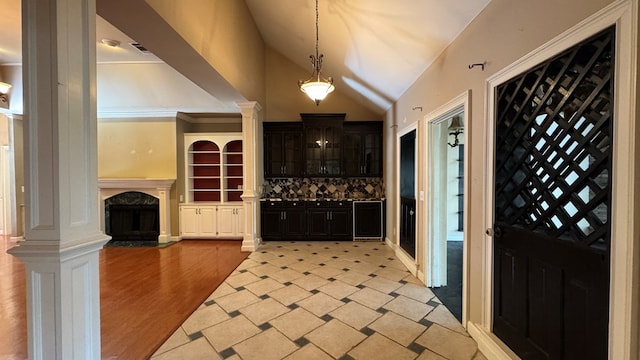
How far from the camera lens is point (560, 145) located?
4.93 feet

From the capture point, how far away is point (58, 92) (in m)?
1.27

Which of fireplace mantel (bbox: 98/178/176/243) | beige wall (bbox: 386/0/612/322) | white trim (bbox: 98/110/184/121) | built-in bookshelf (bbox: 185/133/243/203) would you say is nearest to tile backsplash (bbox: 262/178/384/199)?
built-in bookshelf (bbox: 185/133/243/203)

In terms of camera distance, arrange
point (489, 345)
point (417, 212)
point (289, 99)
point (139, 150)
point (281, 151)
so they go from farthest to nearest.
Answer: point (289, 99) → point (281, 151) → point (139, 150) → point (417, 212) → point (489, 345)

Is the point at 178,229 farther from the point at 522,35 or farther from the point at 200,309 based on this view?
the point at 522,35

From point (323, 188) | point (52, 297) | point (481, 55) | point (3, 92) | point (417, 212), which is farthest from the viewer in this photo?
point (323, 188)

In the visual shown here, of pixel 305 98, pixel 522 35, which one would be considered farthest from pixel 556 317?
pixel 305 98

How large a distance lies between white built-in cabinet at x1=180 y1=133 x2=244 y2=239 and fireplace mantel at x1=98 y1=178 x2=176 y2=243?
0.30 meters

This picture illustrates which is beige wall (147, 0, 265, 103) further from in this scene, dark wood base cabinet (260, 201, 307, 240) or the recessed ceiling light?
dark wood base cabinet (260, 201, 307, 240)

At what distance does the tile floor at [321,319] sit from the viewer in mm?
2113

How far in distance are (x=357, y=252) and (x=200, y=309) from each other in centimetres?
283

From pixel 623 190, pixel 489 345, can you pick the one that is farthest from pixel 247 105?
pixel 623 190

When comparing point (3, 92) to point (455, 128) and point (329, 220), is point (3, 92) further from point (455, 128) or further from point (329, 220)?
point (455, 128)

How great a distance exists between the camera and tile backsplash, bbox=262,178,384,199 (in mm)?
6184

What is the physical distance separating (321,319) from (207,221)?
4.17m
